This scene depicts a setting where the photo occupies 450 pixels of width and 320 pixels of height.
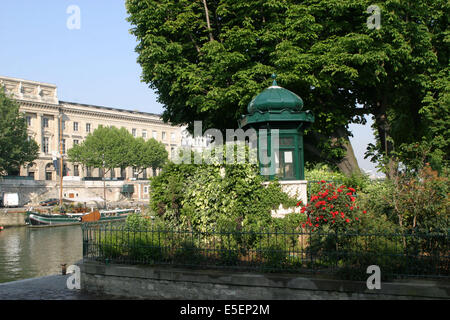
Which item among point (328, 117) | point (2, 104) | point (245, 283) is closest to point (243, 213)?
point (245, 283)

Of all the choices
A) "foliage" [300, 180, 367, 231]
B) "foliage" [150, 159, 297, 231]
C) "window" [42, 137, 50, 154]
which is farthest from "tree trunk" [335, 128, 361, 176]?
"window" [42, 137, 50, 154]

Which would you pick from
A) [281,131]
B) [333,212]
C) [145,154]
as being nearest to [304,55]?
[281,131]

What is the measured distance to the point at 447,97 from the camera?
2064cm

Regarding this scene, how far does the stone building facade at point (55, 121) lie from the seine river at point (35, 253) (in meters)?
41.7

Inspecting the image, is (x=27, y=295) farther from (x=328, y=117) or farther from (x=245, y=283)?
(x=328, y=117)

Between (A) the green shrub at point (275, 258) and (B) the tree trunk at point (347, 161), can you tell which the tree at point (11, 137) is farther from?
(A) the green shrub at point (275, 258)

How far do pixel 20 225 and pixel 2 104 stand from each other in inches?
736

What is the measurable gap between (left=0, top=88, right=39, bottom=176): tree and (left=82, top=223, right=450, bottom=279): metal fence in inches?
2119

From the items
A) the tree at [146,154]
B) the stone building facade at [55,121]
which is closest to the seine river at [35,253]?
the stone building facade at [55,121]

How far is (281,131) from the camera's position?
14125 millimetres

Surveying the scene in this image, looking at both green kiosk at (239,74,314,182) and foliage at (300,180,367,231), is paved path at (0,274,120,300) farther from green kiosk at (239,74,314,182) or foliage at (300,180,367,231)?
green kiosk at (239,74,314,182)

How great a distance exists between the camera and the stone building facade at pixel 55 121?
83.7 metres

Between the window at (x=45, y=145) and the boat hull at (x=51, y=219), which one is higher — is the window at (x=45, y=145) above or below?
above

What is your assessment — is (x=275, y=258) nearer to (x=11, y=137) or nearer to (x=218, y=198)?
(x=218, y=198)
